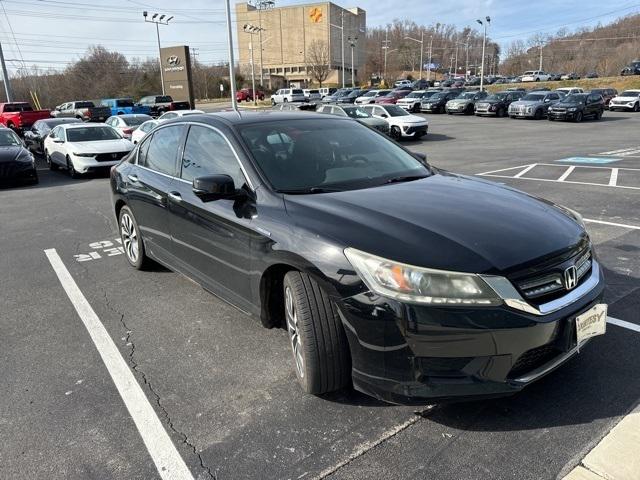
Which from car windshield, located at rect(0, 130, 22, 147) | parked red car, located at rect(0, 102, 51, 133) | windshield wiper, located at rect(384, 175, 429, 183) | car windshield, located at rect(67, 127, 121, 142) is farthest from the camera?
parked red car, located at rect(0, 102, 51, 133)

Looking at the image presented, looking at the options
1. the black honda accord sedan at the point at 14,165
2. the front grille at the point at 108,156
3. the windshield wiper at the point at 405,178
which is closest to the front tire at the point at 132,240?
the windshield wiper at the point at 405,178

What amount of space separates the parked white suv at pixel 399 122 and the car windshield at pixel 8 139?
1403 centimetres

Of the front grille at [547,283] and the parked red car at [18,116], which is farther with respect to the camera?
the parked red car at [18,116]

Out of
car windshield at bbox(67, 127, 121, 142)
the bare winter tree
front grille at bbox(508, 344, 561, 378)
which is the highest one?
the bare winter tree

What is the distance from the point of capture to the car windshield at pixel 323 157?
3.54m

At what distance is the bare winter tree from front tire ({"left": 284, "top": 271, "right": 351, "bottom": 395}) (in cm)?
10985

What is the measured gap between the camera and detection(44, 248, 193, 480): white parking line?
2564 millimetres

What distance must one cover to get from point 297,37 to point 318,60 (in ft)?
60.3

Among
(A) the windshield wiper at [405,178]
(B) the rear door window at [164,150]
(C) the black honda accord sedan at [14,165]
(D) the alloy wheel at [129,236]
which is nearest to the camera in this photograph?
(A) the windshield wiper at [405,178]

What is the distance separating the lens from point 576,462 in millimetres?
2447

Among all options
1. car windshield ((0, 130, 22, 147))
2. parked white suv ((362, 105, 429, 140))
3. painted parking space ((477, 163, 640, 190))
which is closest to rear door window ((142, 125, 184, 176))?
painted parking space ((477, 163, 640, 190))

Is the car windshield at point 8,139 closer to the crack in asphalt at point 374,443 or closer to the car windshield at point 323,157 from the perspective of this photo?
the car windshield at point 323,157

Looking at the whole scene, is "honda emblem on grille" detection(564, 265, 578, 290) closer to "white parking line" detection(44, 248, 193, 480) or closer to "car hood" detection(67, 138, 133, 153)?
"white parking line" detection(44, 248, 193, 480)

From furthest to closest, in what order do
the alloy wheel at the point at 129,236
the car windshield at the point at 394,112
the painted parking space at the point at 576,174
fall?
the car windshield at the point at 394,112 → the painted parking space at the point at 576,174 → the alloy wheel at the point at 129,236
